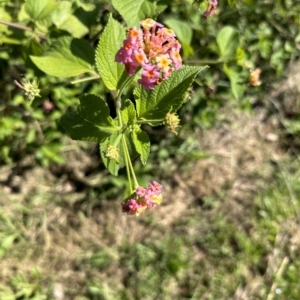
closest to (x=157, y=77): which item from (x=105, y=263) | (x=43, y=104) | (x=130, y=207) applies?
(x=130, y=207)

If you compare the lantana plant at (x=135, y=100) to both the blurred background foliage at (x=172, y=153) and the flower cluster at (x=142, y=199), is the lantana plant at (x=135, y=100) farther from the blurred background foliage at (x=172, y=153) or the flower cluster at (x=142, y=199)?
the blurred background foliage at (x=172, y=153)

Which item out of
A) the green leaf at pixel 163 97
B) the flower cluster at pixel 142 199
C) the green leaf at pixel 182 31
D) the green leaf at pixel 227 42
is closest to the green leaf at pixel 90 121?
the green leaf at pixel 163 97

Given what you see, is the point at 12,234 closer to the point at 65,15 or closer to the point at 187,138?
the point at 187,138

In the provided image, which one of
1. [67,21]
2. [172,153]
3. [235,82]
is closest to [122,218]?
[172,153]

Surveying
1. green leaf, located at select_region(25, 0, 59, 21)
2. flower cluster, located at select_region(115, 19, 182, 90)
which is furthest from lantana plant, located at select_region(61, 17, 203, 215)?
green leaf, located at select_region(25, 0, 59, 21)

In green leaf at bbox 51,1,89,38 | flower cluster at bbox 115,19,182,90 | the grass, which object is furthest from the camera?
the grass

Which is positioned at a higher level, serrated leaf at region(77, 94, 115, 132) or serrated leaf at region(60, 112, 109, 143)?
serrated leaf at region(77, 94, 115, 132)

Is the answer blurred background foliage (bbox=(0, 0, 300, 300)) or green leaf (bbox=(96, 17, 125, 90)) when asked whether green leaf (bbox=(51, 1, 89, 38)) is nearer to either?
blurred background foliage (bbox=(0, 0, 300, 300))
